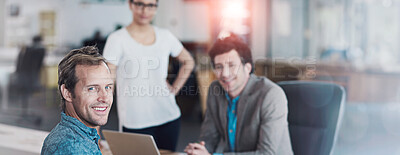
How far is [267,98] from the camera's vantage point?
5.81 ft

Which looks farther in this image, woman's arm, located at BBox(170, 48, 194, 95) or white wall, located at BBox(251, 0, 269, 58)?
white wall, located at BBox(251, 0, 269, 58)

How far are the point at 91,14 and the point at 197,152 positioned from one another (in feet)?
6.21

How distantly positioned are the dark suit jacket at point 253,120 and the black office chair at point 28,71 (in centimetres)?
326

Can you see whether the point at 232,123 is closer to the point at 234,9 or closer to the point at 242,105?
the point at 242,105

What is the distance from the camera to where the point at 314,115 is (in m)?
1.84

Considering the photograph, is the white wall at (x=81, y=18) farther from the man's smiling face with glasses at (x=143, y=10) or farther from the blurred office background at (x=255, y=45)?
the man's smiling face with glasses at (x=143, y=10)

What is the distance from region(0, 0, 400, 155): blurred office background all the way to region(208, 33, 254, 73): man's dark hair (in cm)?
29

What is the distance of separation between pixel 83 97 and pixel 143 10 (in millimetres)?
1123

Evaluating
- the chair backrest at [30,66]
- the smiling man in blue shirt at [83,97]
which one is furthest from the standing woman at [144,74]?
the chair backrest at [30,66]

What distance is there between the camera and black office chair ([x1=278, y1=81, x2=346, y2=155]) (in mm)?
1784

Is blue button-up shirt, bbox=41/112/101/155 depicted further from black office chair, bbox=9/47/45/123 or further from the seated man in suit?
black office chair, bbox=9/47/45/123

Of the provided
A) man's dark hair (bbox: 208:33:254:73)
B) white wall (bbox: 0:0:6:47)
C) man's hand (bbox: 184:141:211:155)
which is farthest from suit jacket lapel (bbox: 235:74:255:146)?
white wall (bbox: 0:0:6:47)

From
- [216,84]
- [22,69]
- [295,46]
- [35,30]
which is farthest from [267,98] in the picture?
[295,46]

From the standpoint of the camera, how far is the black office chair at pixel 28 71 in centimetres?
462
